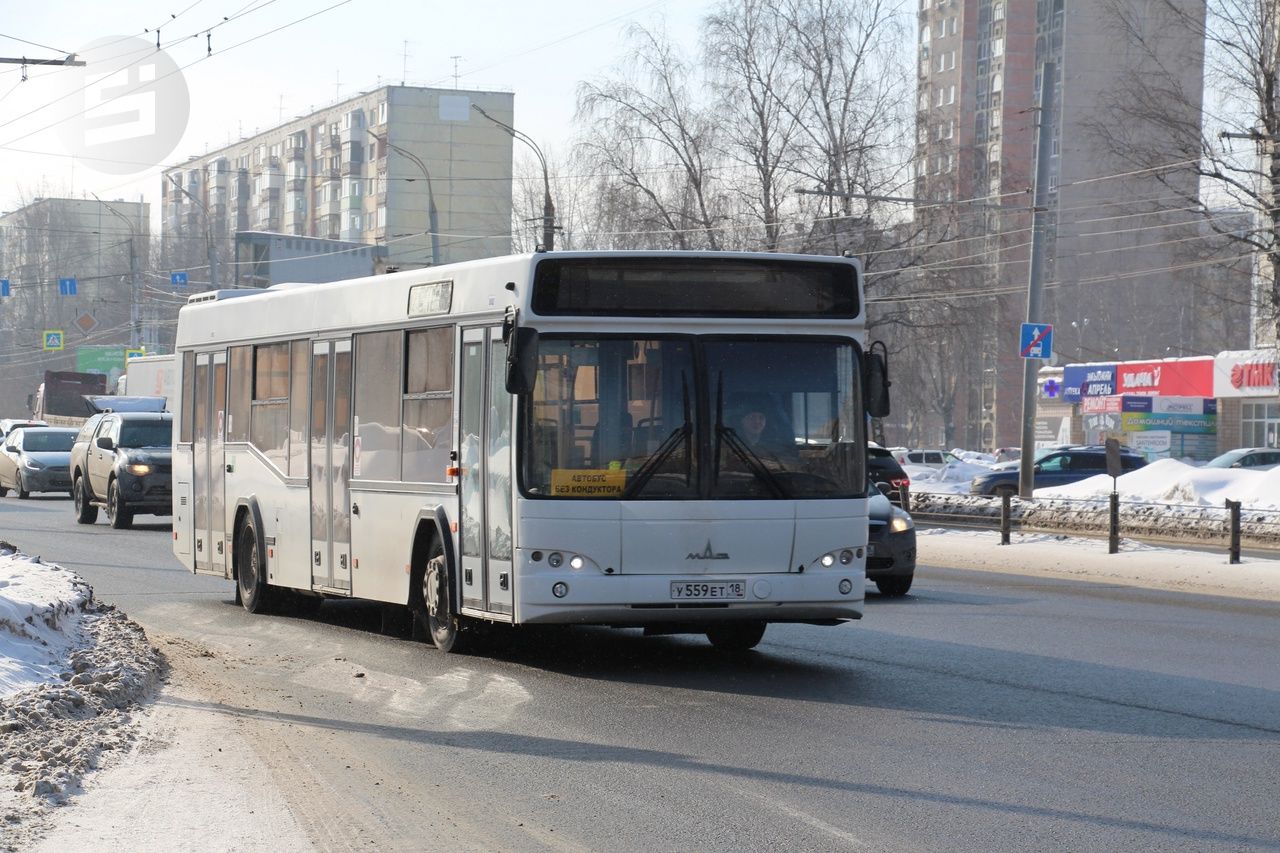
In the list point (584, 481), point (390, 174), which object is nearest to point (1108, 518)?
point (584, 481)

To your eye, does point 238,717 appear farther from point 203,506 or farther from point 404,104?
point 404,104

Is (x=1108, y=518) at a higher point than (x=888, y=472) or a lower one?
lower

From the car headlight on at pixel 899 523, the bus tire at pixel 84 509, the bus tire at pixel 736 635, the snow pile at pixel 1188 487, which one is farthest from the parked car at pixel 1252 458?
the bus tire at pixel 736 635

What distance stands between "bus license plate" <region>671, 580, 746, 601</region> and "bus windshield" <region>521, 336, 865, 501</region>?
0.52m

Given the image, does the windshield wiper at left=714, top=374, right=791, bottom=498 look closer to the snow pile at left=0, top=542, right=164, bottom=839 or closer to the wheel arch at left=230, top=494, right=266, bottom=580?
the snow pile at left=0, top=542, right=164, bottom=839

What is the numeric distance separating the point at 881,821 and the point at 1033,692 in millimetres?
4004

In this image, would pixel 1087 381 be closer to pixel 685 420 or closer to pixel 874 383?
→ pixel 874 383

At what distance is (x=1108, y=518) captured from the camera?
31.5 meters

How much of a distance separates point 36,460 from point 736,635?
1110 inches

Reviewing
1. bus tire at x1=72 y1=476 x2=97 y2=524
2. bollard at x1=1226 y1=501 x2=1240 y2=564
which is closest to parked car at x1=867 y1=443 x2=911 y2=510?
bollard at x1=1226 y1=501 x2=1240 y2=564

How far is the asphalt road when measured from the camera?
6.55m

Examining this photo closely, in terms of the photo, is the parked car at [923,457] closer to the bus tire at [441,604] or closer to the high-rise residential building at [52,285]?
the bus tire at [441,604]

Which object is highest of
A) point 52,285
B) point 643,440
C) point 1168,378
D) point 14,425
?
point 52,285

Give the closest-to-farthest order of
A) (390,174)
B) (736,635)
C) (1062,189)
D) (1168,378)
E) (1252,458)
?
1. (736,635)
2. (1252,458)
3. (1168,378)
4. (390,174)
5. (1062,189)
